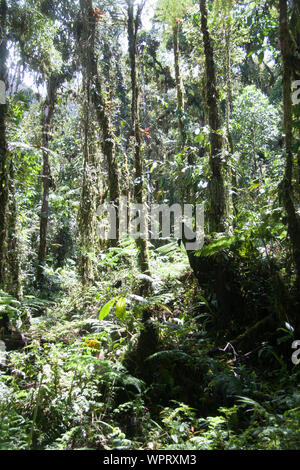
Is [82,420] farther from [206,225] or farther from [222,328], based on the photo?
[206,225]

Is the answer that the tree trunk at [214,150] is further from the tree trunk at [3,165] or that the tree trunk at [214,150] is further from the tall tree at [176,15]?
the tree trunk at [3,165]

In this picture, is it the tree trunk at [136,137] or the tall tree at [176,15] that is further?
the tall tree at [176,15]

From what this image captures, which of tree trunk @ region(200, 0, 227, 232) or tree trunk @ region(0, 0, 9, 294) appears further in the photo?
tree trunk @ region(200, 0, 227, 232)

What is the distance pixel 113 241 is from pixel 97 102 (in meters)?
2.86

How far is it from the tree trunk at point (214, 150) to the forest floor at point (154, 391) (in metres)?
1.31

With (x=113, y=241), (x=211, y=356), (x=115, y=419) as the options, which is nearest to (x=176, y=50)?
(x=113, y=241)

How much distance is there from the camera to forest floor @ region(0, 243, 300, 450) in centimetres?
317

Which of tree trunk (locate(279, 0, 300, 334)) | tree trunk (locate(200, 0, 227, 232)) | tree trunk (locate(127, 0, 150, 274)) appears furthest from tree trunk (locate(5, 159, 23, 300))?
tree trunk (locate(279, 0, 300, 334))

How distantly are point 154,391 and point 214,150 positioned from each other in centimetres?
362

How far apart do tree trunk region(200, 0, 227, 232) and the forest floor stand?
1.31 metres

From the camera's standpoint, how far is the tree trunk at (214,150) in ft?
19.0

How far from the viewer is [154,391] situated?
4.21 metres

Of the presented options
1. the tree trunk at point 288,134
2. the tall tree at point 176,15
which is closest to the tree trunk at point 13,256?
the tall tree at point 176,15

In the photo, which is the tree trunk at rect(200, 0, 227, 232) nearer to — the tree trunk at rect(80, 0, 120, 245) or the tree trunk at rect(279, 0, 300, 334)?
the tree trunk at rect(279, 0, 300, 334)
